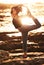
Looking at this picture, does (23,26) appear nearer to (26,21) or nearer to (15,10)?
(26,21)

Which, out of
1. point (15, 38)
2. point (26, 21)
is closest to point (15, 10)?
point (26, 21)

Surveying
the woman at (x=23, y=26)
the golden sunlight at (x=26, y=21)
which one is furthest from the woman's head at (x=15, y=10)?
the golden sunlight at (x=26, y=21)

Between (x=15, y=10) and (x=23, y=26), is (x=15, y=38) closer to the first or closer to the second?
(x=23, y=26)

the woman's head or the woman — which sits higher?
the woman's head

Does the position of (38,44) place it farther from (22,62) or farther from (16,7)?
(16,7)

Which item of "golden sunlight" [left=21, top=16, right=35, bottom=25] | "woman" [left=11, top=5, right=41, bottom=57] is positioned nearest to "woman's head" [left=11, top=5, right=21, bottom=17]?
"woman" [left=11, top=5, right=41, bottom=57]

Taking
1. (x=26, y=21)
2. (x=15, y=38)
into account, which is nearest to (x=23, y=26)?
(x=26, y=21)

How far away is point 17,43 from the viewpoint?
195cm

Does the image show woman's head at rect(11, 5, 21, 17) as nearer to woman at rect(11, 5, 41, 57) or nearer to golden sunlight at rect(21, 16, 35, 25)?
woman at rect(11, 5, 41, 57)

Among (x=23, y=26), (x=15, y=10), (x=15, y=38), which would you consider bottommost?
(x=15, y=38)

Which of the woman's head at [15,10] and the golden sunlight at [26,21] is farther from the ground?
the woman's head at [15,10]

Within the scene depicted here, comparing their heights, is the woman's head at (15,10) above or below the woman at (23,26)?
above

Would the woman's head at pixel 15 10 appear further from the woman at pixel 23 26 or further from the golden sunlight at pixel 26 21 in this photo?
the golden sunlight at pixel 26 21

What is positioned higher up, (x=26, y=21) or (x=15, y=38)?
(x=26, y=21)
